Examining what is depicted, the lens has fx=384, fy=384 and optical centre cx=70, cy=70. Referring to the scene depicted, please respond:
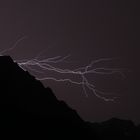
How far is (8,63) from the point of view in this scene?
1380 cm

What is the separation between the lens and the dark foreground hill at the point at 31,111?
11625mm

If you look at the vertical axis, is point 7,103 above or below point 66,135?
above

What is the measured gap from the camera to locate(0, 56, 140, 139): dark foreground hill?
11625 millimetres

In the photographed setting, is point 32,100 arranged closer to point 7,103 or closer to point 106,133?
point 7,103

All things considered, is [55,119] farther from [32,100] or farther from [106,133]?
[106,133]

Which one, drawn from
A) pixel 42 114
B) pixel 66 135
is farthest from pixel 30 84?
pixel 66 135

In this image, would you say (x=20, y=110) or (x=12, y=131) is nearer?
(x=12, y=131)

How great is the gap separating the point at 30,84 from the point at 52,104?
108cm

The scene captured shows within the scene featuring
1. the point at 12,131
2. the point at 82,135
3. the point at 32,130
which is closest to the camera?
the point at 12,131

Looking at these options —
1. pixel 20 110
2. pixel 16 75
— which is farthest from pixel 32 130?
pixel 16 75

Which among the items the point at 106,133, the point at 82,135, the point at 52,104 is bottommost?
the point at 106,133

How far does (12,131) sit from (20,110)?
1163 millimetres

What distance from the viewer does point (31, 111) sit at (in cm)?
1268

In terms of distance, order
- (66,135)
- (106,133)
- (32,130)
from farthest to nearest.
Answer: (106,133), (66,135), (32,130)
